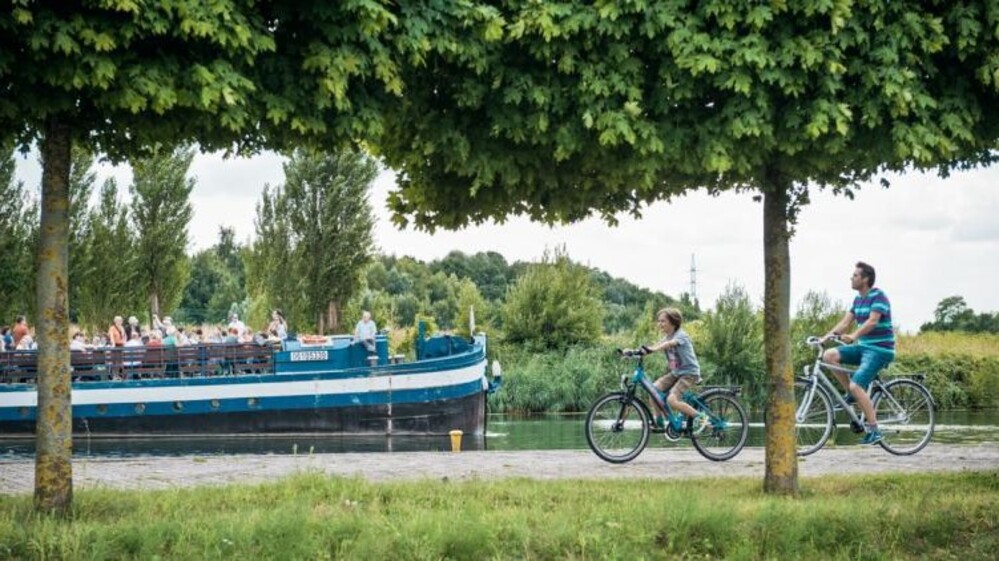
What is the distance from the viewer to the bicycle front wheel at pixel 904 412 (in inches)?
562

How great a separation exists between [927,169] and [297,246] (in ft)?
132

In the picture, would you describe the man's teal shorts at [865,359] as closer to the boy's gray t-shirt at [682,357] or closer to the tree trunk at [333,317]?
the boy's gray t-shirt at [682,357]

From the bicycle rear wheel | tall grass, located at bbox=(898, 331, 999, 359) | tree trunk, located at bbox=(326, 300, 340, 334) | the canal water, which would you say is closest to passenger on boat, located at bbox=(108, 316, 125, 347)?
the canal water

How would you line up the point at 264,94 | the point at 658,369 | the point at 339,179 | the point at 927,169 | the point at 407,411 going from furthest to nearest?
the point at 339,179, the point at 658,369, the point at 407,411, the point at 927,169, the point at 264,94

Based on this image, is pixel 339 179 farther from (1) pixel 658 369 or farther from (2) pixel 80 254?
(1) pixel 658 369

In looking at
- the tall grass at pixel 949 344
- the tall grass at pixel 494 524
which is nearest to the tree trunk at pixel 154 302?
the tall grass at pixel 949 344

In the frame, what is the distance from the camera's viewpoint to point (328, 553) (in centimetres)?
819

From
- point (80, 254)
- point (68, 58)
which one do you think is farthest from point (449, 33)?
point (80, 254)

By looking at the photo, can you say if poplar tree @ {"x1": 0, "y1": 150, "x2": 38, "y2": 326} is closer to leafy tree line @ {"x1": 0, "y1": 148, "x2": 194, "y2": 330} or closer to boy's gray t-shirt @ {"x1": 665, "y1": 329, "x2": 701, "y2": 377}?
leafy tree line @ {"x1": 0, "y1": 148, "x2": 194, "y2": 330}

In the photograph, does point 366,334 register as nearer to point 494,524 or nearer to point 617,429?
point 617,429

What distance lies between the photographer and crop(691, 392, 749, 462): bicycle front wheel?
1421 cm

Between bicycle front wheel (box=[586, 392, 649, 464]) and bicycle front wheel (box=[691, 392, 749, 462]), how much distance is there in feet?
2.28

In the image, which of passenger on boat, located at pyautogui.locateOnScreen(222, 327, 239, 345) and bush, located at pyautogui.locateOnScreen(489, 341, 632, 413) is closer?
passenger on boat, located at pyautogui.locateOnScreen(222, 327, 239, 345)

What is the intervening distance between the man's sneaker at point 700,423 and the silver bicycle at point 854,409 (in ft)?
3.42
